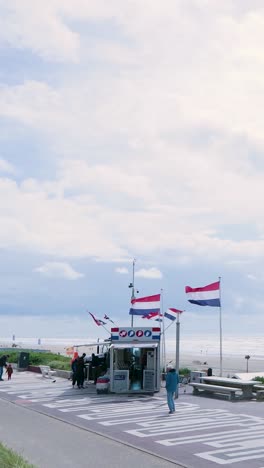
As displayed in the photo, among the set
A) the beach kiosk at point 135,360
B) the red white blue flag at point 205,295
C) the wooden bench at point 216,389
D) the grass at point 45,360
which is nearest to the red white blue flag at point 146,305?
the red white blue flag at point 205,295

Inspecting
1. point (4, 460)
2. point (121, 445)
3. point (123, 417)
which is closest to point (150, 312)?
point (123, 417)

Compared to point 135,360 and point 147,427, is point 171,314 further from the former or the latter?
point 147,427

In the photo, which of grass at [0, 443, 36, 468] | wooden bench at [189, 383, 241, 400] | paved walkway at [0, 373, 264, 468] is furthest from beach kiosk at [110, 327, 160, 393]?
grass at [0, 443, 36, 468]

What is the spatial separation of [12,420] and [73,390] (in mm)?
8101

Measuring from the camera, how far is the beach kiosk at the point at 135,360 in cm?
2438

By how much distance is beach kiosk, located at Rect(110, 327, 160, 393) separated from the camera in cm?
2438

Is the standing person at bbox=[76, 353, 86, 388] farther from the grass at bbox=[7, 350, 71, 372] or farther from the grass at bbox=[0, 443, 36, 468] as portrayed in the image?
the grass at bbox=[0, 443, 36, 468]

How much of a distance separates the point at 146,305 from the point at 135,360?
15.7 feet

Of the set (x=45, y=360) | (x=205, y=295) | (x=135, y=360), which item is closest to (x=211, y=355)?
(x=45, y=360)

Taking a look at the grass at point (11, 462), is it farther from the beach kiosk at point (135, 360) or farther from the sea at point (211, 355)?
the sea at point (211, 355)

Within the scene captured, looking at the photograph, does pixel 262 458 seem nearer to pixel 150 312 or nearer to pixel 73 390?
pixel 73 390

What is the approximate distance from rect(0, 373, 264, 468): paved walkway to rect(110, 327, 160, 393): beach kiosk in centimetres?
89

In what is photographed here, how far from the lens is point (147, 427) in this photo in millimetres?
16609

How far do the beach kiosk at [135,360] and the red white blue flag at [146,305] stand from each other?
4.06 m
